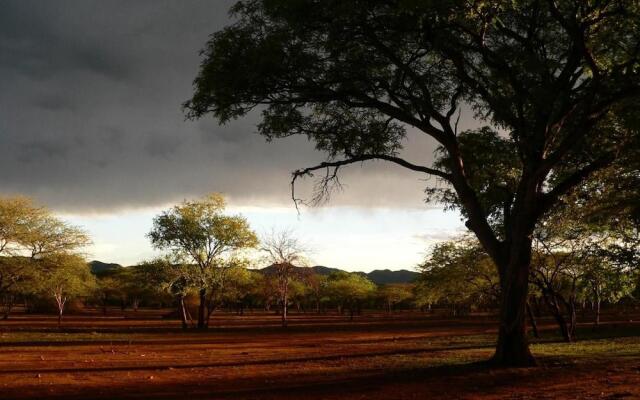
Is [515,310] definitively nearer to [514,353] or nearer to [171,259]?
[514,353]

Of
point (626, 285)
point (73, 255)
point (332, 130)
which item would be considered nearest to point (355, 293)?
point (73, 255)

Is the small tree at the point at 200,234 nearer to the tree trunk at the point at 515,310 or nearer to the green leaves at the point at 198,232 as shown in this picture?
the green leaves at the point at 198,232

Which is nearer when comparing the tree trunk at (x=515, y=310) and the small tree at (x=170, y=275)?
the tree trunk at (x=515, y=310)

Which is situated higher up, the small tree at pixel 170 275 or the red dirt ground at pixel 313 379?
the small tree at pixel 170 275

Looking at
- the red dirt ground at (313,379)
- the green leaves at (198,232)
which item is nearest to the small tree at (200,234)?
the green leaves at (198,232)

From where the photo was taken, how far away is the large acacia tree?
1402 cm

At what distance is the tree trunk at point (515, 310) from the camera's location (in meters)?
14.9

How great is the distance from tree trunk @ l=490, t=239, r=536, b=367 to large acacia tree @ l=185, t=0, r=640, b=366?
0.03 metres

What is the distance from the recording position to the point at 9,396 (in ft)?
37.9

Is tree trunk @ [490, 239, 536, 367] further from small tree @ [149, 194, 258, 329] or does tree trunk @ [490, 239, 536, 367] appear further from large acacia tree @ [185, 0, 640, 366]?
small tree @ [149, 194, 258, 329]

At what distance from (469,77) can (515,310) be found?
23.4ft

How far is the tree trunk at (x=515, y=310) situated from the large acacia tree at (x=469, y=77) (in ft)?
0.10

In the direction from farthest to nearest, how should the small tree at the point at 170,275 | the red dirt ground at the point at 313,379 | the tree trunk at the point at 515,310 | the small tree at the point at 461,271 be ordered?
the small tree at the point at 170,275 → the small tree at the point at 461,271 → the tree trunk at the point at 515,310 → the red dirt ground at the point at 313,379

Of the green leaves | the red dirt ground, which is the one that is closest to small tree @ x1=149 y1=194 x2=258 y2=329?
the green leaves
